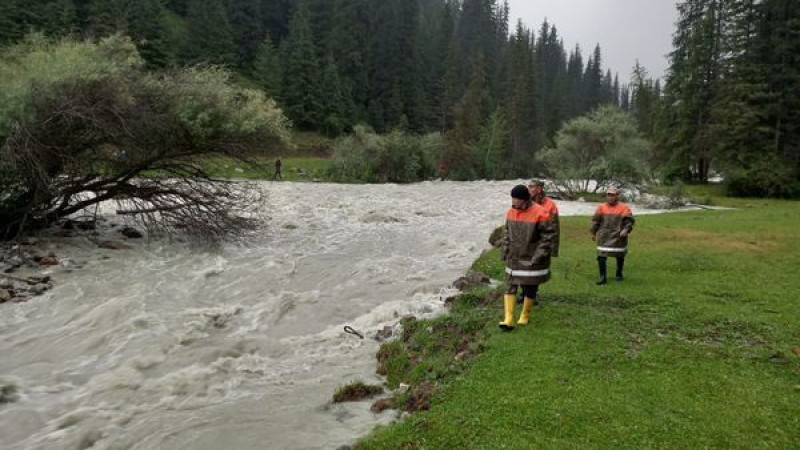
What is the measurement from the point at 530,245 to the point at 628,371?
2709 millimetres

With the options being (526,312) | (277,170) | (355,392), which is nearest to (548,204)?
(526,312)

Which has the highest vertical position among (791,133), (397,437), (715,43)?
(715,43)

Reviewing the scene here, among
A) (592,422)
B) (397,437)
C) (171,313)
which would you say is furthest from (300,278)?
(592,422)

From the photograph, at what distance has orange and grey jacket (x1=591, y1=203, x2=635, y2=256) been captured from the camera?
13641mm

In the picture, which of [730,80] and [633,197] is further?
[730,80]

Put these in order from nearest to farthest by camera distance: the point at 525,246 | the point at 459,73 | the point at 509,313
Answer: the point at 525,246 → the point at 509,313 → the point at 459,73

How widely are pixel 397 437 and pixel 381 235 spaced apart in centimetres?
1917

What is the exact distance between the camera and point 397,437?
23.2 ft

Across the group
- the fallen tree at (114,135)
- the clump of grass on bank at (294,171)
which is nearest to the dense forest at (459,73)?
the fallen tree at (114,135)

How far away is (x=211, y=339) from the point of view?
40.6ft

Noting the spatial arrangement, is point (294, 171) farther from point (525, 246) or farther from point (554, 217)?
point (525, 246)

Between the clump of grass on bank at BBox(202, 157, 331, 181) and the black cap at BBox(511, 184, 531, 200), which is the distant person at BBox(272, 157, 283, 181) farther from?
the black cap at BBox(511, 184, 531, 200)

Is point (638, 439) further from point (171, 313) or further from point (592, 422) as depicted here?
→ point (171, 313)

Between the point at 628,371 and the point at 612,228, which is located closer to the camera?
the point at 628,371
